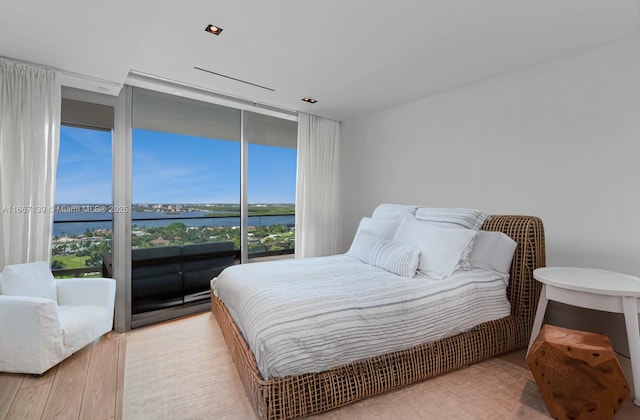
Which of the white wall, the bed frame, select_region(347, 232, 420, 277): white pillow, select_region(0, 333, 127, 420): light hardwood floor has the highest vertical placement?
the white wall

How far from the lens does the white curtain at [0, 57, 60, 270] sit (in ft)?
7.01

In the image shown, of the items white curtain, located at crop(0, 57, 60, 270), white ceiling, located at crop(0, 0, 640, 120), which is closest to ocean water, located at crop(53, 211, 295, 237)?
white curtain, located at crop(0, 57, 60, 270)

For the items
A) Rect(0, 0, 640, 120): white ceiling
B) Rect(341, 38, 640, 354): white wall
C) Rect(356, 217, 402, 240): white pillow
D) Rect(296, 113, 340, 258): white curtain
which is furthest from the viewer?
Rect(296, 113, 340, 258): white curtain

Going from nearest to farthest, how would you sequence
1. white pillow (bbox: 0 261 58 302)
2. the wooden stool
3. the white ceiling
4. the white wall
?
1. the wooden stool
2. the white ceiling
3. white pillow (bbox: 0 261 58 302)
4. the white wall

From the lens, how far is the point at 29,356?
1.85 metres

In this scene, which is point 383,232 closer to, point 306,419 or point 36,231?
point 306,419

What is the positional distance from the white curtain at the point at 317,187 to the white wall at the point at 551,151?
1.05 metres

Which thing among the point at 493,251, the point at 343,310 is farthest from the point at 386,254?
the point at 343,310

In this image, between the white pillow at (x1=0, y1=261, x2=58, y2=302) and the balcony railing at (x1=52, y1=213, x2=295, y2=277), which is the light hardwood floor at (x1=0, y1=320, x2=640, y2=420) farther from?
the balcony railing at (x1=52, y1=213, x2=295, y2=277)

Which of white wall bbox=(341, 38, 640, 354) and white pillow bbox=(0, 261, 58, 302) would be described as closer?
white pillow bbox=(0, 261, 58, 302)

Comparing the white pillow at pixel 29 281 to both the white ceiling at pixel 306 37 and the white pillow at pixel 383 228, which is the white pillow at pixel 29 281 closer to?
the white ceiling at pixel 306 37

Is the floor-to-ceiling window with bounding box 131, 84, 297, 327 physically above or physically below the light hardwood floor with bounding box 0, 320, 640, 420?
above

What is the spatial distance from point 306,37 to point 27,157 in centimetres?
228

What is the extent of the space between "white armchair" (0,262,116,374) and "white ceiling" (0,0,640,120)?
1.60 m
